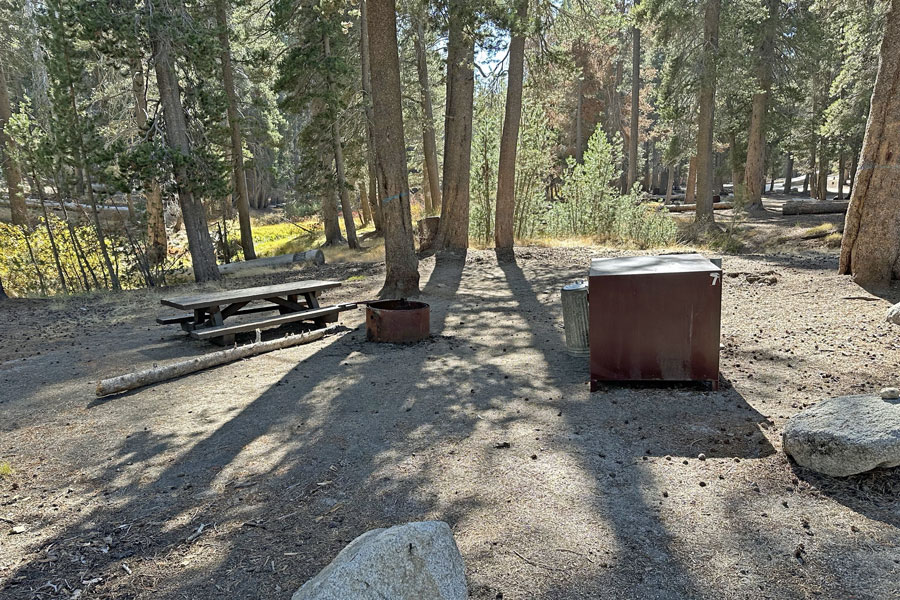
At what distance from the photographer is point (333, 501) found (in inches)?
129

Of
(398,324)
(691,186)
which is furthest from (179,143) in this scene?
(691,186)

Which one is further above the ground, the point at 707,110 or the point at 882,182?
the point at 707,110

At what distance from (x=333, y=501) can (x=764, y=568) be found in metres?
2.25

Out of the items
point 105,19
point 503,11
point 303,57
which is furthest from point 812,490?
point 303,57

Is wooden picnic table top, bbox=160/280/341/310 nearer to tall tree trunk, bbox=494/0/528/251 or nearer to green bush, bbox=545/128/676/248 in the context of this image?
tall tree trunk, bbox=494/0/528/251

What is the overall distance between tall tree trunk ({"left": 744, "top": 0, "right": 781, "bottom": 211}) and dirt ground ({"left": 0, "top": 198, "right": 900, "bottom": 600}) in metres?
17.8

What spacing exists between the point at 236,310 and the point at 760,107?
22456 mm

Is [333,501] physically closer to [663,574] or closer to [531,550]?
[531,550]

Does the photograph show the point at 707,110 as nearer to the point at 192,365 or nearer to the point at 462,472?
the point at 192,365

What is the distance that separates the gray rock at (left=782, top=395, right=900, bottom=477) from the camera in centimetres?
293

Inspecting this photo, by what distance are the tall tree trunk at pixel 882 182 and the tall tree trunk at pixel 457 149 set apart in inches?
297

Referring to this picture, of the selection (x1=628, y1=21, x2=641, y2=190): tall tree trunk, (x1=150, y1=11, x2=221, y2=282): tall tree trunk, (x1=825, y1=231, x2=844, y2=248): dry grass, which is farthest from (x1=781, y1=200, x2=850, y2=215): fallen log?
(x1=150, y1=11, x2=221, y2=282): tall tree trunk

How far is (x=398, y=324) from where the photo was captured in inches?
266

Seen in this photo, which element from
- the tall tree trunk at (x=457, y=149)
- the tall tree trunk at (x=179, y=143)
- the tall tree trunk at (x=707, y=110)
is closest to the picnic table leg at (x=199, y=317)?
the tall tree trunk at (x=179, y=143)
